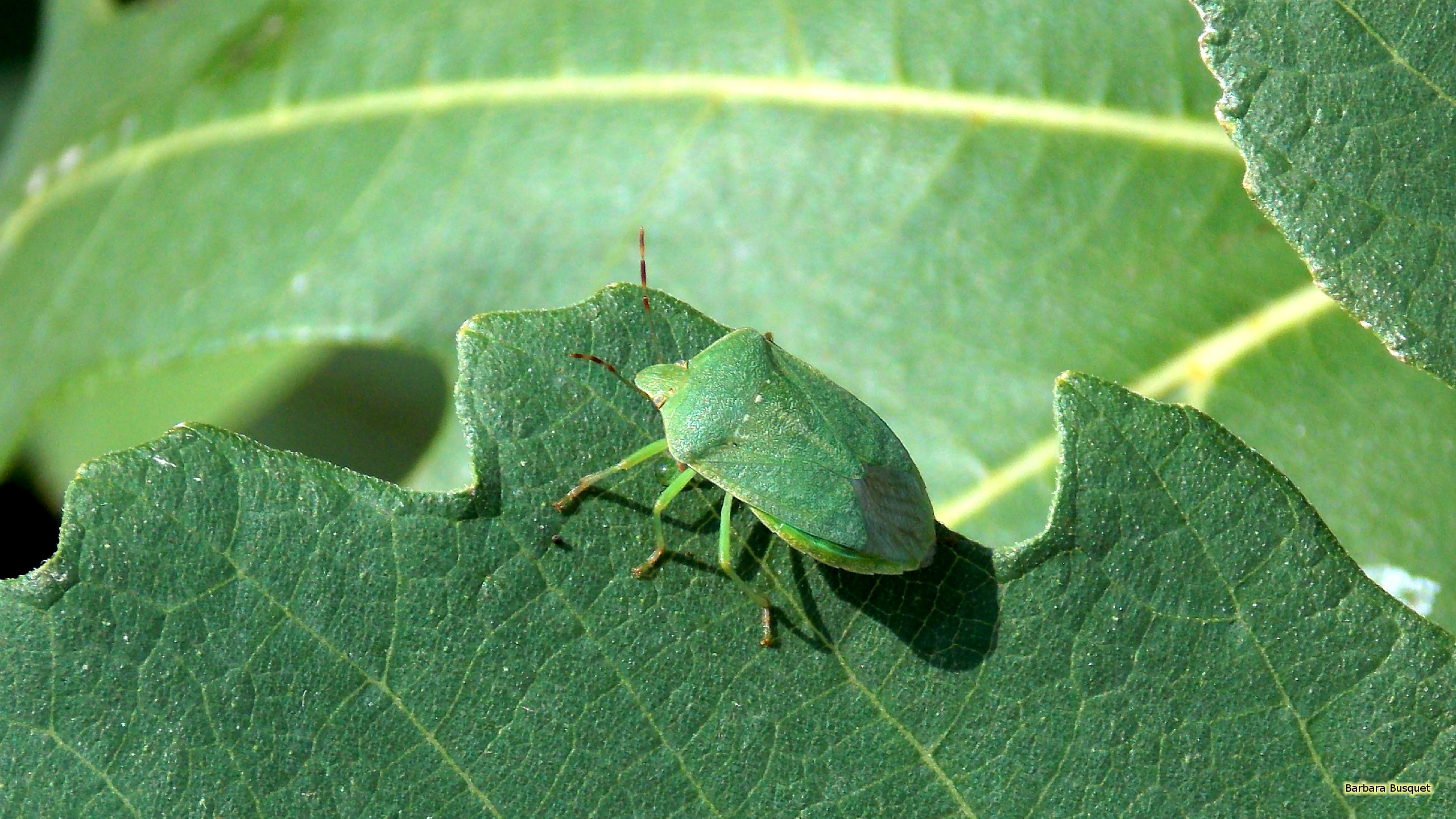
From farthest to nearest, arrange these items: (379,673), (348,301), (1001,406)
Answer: (348,301) < (1001,406) < (379,673)

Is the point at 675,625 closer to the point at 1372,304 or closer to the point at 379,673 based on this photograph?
the point at 379,673

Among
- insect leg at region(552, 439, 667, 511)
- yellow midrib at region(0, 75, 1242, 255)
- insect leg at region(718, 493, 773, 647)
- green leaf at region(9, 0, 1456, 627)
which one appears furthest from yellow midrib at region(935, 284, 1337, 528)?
insect leg at region(552, 439, 667, 511)

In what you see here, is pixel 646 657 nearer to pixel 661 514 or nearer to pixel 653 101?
pixel 661 514

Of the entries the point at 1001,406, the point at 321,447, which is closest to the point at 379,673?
the point at 1001,406

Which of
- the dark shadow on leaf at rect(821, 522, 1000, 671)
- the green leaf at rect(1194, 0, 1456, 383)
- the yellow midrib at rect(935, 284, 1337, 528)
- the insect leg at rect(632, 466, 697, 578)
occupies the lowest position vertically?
the yellow midrib at rect(935, 284, 1337, 528)

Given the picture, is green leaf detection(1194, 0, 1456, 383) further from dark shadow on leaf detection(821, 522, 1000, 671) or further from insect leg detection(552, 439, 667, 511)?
insect leg detection(552, 439, 667, 511)

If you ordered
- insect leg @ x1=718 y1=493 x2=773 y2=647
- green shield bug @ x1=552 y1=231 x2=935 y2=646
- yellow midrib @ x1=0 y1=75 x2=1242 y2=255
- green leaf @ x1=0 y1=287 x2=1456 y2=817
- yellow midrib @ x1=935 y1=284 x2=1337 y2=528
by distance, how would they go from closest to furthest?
1. green leaf @ x1=0 y1=287 x2=1456 y2=817
2. insect leg @ x1=718 y1=493 x2=773 y2=647
3. green shield bug @ x1=552 y1=231 x2=935 y2=646
4. yellow midrib @ x1=935 y1=284 x2=1337 y2=528
5. yellow midrib @ x1=0 y1=75 x2=1242 y2=255

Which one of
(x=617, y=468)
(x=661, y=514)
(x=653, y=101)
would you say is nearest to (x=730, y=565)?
(x=661, y=514)
